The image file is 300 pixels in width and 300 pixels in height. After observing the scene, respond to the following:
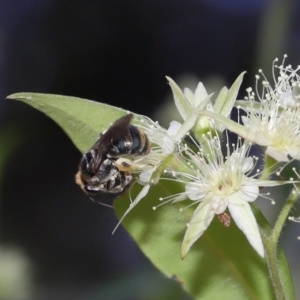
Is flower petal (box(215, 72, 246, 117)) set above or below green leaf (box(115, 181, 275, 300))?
above

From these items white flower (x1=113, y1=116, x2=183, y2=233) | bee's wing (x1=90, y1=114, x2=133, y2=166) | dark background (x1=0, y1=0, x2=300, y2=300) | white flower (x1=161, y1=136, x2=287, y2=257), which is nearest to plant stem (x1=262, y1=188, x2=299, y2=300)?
white flower (x1=161, y1=136, x2=287, y2=257)

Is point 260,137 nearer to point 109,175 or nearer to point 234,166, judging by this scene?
point 234,166

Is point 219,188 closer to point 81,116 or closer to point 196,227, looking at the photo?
point 196,227

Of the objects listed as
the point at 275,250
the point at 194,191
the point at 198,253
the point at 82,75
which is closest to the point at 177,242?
the point at 198,253

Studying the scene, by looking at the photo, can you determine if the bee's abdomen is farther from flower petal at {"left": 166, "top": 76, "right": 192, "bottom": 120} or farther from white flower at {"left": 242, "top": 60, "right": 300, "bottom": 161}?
white flower at {"left": 242, "top": 60, "right": 300, "bottom": 161}

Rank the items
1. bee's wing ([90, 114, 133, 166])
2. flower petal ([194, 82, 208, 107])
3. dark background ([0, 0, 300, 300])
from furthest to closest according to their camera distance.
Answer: dark background ([0, 0, 300, 300]) → flower petal ([194, 82, 208, 107]) → bee's wing ([90, 114, 133, 166])

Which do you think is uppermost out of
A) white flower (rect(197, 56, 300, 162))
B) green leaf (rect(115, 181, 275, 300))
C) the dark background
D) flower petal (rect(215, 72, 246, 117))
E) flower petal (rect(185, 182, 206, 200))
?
flower petal (rect(215, 72, 246, 117))
